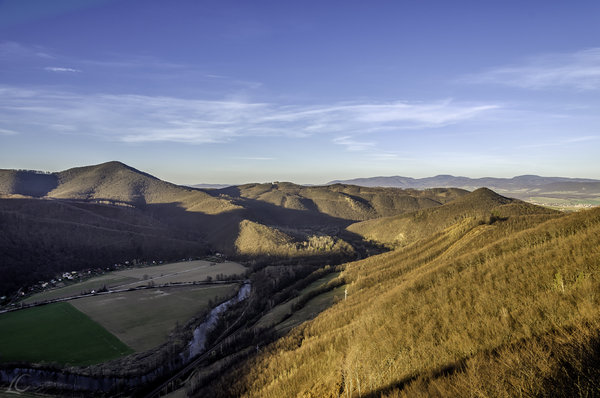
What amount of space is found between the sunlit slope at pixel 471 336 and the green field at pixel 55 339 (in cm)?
3546

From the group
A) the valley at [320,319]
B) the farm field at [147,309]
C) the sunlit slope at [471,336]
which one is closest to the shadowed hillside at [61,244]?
the valley at [320,319]

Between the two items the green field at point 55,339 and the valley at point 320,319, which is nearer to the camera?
the valley at point 320,319

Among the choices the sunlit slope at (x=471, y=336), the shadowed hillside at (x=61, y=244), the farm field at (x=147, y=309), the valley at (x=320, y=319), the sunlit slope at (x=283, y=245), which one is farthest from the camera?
the sunlit slope at (x=283, y=245)

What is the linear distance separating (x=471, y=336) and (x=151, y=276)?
5225 inches

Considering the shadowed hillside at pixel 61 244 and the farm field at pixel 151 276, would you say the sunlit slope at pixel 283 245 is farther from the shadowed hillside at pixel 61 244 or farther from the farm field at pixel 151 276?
the shadowed hillside at pixel 61 244

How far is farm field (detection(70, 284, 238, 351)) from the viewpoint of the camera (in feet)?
248

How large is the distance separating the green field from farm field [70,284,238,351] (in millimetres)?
2733

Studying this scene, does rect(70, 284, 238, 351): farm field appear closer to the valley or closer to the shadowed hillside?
the valley

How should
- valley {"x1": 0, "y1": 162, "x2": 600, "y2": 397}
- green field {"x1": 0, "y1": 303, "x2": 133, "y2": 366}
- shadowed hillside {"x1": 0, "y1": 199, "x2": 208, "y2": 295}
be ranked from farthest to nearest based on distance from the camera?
1. shadowed hillside {"x1": 0, "y1": 199, "x2": 208, "y2": 295}
2. green field {"x1": 0, "y1": 303, "x2": 133, "y2": 366}
3. valley {"x1": 0, "y1": 162, "x2": 600, "y2": 397}

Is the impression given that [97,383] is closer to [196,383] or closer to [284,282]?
[196,383]

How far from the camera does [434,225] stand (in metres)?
187

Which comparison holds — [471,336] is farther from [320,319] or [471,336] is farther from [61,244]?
[61,244]

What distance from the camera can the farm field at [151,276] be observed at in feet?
368

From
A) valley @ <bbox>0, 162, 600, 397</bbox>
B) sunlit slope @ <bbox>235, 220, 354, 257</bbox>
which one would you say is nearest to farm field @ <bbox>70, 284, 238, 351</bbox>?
valley @ <bbox>0, 162, 600, 397</bbox>
